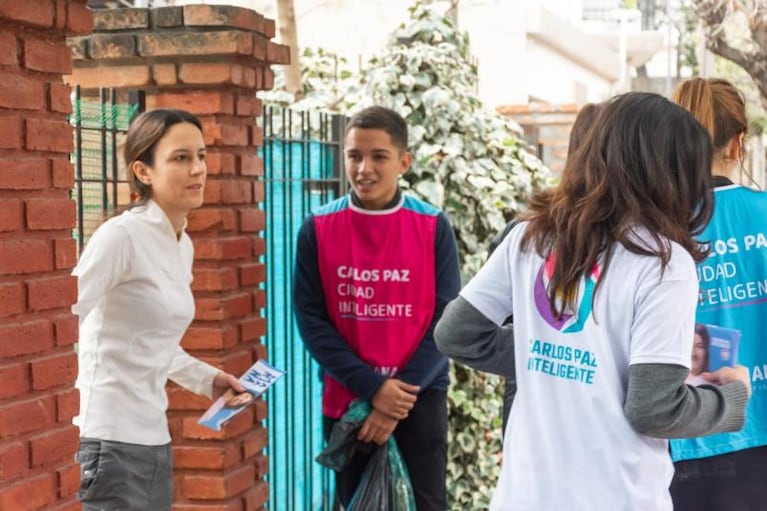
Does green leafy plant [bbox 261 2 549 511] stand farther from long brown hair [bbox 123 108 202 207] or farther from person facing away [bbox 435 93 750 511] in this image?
person facing away [bbox 435 93 750 511]

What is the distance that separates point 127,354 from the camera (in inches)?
150

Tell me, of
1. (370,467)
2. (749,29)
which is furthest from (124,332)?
(749,29)

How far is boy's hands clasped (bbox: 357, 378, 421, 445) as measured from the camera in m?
4.99

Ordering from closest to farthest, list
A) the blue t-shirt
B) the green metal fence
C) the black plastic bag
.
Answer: the blue t-shirt
the green metal fence
the black plastic bag

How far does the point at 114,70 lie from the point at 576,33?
757 inches

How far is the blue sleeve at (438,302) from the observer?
509cm

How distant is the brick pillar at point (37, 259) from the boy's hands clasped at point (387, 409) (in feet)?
5.59

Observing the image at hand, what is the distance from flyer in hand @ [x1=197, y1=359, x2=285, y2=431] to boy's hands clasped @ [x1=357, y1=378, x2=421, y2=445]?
847mm

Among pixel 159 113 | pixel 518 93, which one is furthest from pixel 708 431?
pixel 518 93

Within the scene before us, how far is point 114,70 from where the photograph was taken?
16.5 ft

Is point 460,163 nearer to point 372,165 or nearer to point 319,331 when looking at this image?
point 372,165

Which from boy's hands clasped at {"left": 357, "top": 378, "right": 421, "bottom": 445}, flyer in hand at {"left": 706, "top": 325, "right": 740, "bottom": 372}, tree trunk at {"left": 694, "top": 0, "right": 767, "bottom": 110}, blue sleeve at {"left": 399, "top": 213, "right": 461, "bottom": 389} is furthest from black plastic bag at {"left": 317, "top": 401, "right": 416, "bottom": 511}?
tree trunk at {"left": 694, "top": 0, "right": 767, "bottom": 110}

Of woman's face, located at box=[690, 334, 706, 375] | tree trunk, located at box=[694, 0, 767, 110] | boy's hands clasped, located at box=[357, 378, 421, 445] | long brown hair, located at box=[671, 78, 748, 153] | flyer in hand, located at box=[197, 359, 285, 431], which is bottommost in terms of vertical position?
boy's hands clasped, located at box=[357, 378, 421, 445]

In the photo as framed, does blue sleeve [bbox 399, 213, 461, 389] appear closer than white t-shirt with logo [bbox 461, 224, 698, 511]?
No
